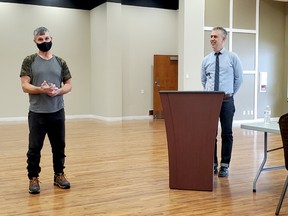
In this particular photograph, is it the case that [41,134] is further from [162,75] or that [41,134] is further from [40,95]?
[162,75]

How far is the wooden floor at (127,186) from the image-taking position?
3.21m

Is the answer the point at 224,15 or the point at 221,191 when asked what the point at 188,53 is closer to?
the point at 224,15

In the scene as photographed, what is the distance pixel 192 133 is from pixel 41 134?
1.43 m

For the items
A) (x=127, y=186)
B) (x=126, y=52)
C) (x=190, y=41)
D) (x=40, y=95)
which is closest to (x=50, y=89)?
(x=40, y=95)

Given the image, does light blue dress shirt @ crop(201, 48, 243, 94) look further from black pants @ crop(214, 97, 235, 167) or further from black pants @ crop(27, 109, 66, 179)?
black pants @ crop(27, 109, 66, 179)

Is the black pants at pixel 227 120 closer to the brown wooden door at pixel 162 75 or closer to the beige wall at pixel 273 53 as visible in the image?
the beige wall at pixel 273 53

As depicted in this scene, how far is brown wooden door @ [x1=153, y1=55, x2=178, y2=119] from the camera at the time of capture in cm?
1150

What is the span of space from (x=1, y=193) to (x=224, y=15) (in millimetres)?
7536

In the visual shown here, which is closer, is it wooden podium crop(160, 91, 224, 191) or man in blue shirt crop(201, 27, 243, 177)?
wooden podium crop(160, 91, 224, 191)

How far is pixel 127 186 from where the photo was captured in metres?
3.92

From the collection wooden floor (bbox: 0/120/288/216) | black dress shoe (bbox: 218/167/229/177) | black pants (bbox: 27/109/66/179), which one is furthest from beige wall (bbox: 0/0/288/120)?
black pants (bbox: 27/109/66/179)

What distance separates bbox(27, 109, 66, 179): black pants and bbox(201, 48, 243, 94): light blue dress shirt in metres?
1.69

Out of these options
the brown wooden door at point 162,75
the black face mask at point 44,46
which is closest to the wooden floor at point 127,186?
the black face mask at point 44,46

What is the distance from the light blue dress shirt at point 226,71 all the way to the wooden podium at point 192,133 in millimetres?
703
